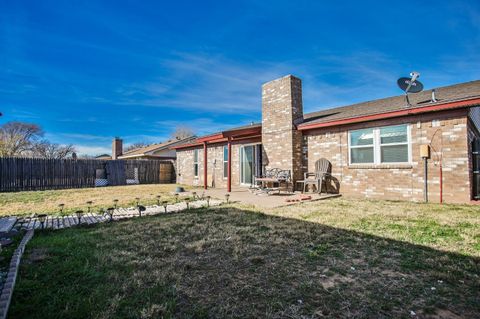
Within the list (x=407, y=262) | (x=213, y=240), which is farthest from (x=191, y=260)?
(x=407, y=262)

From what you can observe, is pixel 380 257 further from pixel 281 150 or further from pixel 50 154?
pixel 50 154

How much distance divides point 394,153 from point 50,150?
3515 cm

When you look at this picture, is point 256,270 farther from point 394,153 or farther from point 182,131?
point 182,131

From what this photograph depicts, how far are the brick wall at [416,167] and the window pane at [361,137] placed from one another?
0.58ft

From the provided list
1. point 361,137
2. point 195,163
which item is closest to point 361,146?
point 361,137

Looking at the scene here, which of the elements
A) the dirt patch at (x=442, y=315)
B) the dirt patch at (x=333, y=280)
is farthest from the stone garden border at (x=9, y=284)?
the dirt patch at (x=442, y=315)

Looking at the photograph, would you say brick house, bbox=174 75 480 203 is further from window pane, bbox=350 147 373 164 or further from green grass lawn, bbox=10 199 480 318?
green grass lawn, bbox=10 199 480 318

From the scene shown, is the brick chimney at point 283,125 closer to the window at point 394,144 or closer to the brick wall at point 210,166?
the brick wall at point 210,166

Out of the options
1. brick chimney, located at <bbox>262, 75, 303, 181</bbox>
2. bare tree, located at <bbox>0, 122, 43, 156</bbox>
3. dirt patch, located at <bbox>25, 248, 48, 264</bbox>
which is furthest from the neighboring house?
dirt patch, located at <bbox>25, 248, 48, 264</bbox>

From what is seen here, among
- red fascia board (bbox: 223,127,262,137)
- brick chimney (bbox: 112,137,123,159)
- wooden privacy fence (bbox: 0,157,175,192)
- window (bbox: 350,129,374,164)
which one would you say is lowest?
wooden privacy fence (bbox: 0,157,175,192)

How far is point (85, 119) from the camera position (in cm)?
3144

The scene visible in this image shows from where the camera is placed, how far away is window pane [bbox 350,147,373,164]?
815cm

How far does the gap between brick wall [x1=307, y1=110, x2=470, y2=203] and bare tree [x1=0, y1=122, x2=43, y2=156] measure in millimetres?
28640

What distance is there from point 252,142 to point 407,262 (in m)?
9.23
